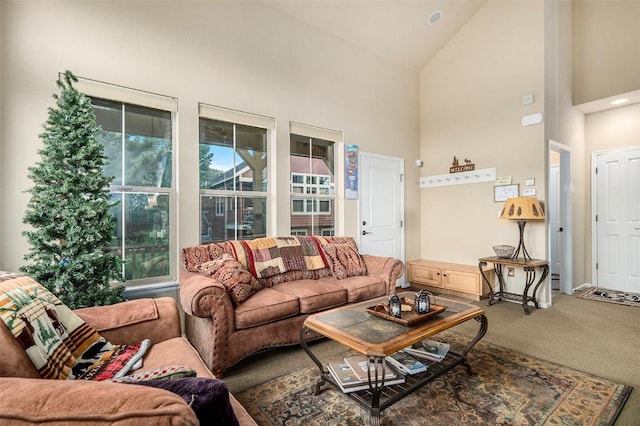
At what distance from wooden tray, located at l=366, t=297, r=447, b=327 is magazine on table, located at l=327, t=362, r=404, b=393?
0.33 meters

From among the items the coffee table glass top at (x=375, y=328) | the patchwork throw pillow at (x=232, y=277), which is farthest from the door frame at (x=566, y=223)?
the patchwork throw pillow at (x=232, y=277)

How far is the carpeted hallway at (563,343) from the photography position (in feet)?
7.61

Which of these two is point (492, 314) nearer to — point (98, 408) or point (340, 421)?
point (340, 421)

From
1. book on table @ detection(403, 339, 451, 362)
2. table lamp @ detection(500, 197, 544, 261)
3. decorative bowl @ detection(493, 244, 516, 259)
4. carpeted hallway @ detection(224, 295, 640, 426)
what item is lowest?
carpeted hallway @ detection(224, 295, 640, 426)

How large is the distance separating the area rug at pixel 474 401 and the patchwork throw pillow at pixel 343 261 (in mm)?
1279

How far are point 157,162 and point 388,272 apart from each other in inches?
101

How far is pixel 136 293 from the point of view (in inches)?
112

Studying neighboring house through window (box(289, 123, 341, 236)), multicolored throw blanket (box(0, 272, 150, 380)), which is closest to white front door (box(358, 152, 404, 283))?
neighboring house through window (box(289, 123, 341, 236))

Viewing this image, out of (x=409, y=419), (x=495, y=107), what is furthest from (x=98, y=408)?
(x=495, y=107)

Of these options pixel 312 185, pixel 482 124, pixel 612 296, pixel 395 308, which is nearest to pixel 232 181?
pixel 312 185

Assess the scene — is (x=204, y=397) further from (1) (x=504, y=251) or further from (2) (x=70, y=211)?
(1) (x=504, y=251)

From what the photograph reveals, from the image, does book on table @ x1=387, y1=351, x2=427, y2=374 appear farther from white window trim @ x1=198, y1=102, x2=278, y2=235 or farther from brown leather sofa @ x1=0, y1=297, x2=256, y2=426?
white window trim @ x1=198, y1=102, x2=278, y2=235

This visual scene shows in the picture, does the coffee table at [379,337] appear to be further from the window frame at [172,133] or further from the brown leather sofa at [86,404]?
the window frame at [172,133]

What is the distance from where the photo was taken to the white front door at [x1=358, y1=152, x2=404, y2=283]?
4.64 meters
